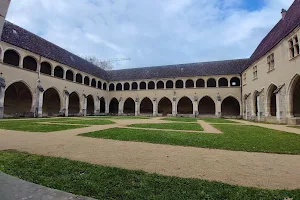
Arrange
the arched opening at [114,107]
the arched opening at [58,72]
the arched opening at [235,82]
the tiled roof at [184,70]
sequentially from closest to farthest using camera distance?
the arched opening at [58,72] → the arched opening at [235,82] → the tiled roof at [184,70] → the arched opening at [114,107]

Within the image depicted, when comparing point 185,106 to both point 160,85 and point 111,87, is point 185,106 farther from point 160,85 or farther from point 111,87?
point 111,87

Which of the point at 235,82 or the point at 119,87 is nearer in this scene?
the point at 235,82

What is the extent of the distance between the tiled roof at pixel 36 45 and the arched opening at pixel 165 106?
1319cm

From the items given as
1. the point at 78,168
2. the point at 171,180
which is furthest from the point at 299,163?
the point at 78,168

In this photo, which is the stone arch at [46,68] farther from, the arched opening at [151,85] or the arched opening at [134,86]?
the arched opening at [151,85]

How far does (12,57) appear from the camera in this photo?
748 inches

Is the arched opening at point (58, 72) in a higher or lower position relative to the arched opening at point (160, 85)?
higher

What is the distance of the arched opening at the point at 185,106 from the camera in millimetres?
31344

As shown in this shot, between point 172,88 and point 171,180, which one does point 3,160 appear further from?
point 172,88

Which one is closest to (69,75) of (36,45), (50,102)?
(50,102)

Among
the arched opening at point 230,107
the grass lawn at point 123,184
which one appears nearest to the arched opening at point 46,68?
the grass lawn at point 123,184

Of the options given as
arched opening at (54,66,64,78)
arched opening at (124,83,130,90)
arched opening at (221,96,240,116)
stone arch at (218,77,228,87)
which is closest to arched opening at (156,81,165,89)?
arched opening at (124,83,130,90)

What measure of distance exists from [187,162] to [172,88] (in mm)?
26167

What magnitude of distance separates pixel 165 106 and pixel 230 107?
10.6m
